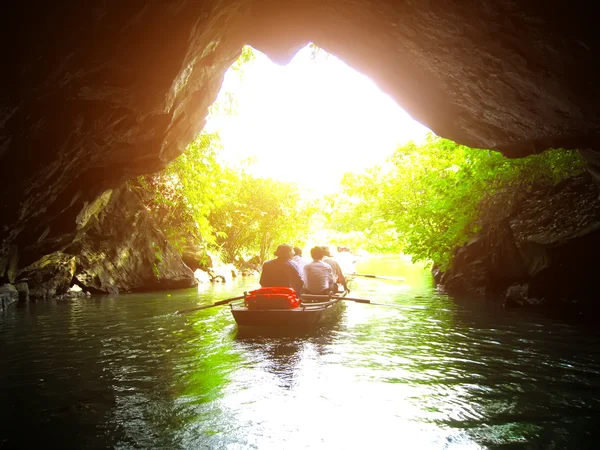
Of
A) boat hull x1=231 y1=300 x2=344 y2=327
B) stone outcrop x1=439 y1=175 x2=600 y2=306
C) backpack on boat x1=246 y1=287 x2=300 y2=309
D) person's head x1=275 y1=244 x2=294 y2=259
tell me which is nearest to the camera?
boat hull x1=231 y1=300 x2=344 y2=327

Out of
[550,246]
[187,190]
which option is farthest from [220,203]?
[550,246]

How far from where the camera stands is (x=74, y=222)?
36.5ft

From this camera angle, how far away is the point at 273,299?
7629 millimetres

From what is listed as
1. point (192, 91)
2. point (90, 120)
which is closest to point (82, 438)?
point (90, 120)

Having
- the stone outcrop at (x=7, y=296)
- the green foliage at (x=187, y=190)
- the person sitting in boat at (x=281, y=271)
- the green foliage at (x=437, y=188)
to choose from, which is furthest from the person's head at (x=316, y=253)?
the stone outcrop at (x=7, y=296)

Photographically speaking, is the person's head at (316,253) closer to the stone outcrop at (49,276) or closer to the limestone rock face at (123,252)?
the limestone rock face at (123,252)

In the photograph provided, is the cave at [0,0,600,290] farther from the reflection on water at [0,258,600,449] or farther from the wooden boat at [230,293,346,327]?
the wooden boat at [230,293,346,327]

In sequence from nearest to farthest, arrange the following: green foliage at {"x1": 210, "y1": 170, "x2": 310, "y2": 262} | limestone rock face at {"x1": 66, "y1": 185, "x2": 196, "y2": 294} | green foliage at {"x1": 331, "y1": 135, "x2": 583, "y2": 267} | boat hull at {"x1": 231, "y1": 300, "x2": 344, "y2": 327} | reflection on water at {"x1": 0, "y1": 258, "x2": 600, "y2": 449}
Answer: reflection on water at {"x1": 0, "y1": 258, "x2": 600, "y2": 449}
boat hull at {"x1": 231, "y1": 300, "x2": 344, "y2": 327}
green foliage at {"x1": 331, "y1": 135, "x2": 583, "y2": 267}
limestone rock face at {"x1": 66, "y1": 185, "x2": 196, "y2": 294}
green foliage at {"x1": 210, "y1": 170, "x2": 310, "y2": 262}

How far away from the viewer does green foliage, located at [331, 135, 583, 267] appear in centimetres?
1112

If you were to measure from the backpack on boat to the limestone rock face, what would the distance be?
31.2 feet

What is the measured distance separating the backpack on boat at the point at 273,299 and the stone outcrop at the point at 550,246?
6450 mm

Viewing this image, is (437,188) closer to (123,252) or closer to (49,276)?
(123,252)

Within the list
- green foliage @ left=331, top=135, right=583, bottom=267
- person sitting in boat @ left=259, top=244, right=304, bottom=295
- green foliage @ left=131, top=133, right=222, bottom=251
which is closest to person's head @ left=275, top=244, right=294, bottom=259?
person sitting in boat @ left=259, top=244, right=304, bottom=295

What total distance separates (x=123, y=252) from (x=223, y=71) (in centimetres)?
877
